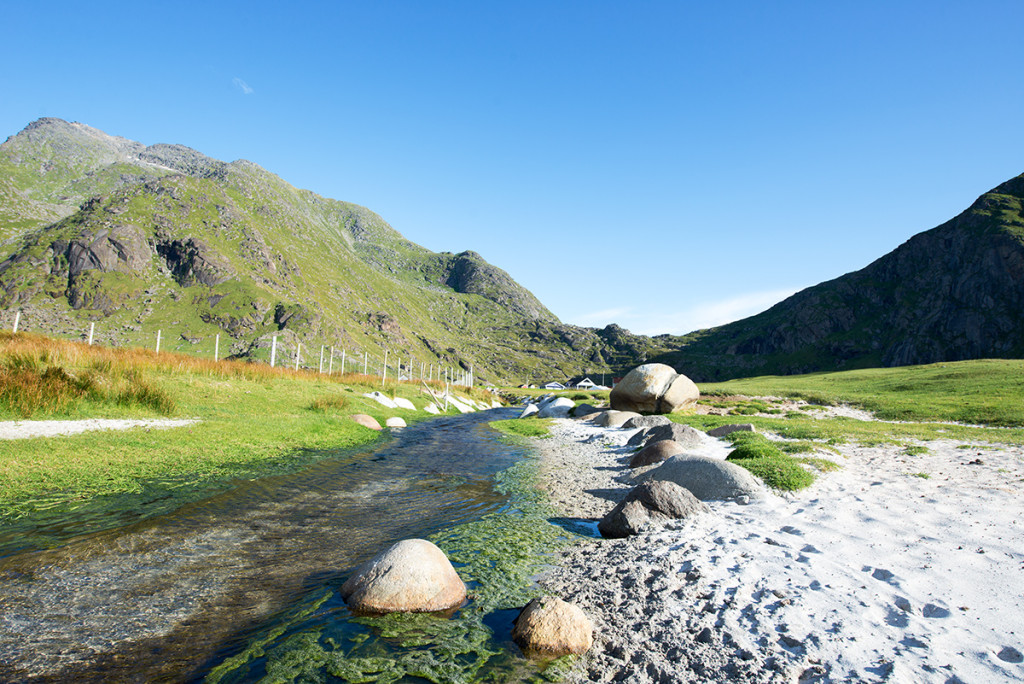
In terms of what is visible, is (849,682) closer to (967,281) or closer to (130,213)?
(967,281)

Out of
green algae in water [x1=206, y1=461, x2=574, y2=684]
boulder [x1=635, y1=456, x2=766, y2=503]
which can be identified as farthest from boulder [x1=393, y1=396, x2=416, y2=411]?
green algae in water [x1=206, y1=461, x2=574, y2=684]

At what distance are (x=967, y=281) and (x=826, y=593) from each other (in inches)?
7921

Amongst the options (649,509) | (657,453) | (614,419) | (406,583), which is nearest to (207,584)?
(406,583)

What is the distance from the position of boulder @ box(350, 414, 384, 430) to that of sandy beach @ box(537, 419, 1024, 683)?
64.5 feet

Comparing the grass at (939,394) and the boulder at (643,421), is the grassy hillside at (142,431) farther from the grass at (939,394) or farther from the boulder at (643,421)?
the grass at (939,394)

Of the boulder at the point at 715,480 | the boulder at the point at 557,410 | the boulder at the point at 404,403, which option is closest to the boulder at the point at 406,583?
the boulder at the point at 715,480

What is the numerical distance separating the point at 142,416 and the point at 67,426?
305 cm

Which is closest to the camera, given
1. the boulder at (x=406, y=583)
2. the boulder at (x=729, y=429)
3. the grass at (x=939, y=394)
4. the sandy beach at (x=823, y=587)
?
the sandy beach at (x=823, y=587)

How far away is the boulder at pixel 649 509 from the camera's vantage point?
1055 centimetres

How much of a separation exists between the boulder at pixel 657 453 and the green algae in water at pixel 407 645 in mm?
9461

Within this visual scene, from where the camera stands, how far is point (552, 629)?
20.6 feet

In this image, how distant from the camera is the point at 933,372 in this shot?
49062mm

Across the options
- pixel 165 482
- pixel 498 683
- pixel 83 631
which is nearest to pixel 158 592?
pixel 83 631

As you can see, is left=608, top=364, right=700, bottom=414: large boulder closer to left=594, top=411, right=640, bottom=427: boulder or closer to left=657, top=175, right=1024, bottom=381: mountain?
left=594, top=411, right=640, bottom=427: boulder
